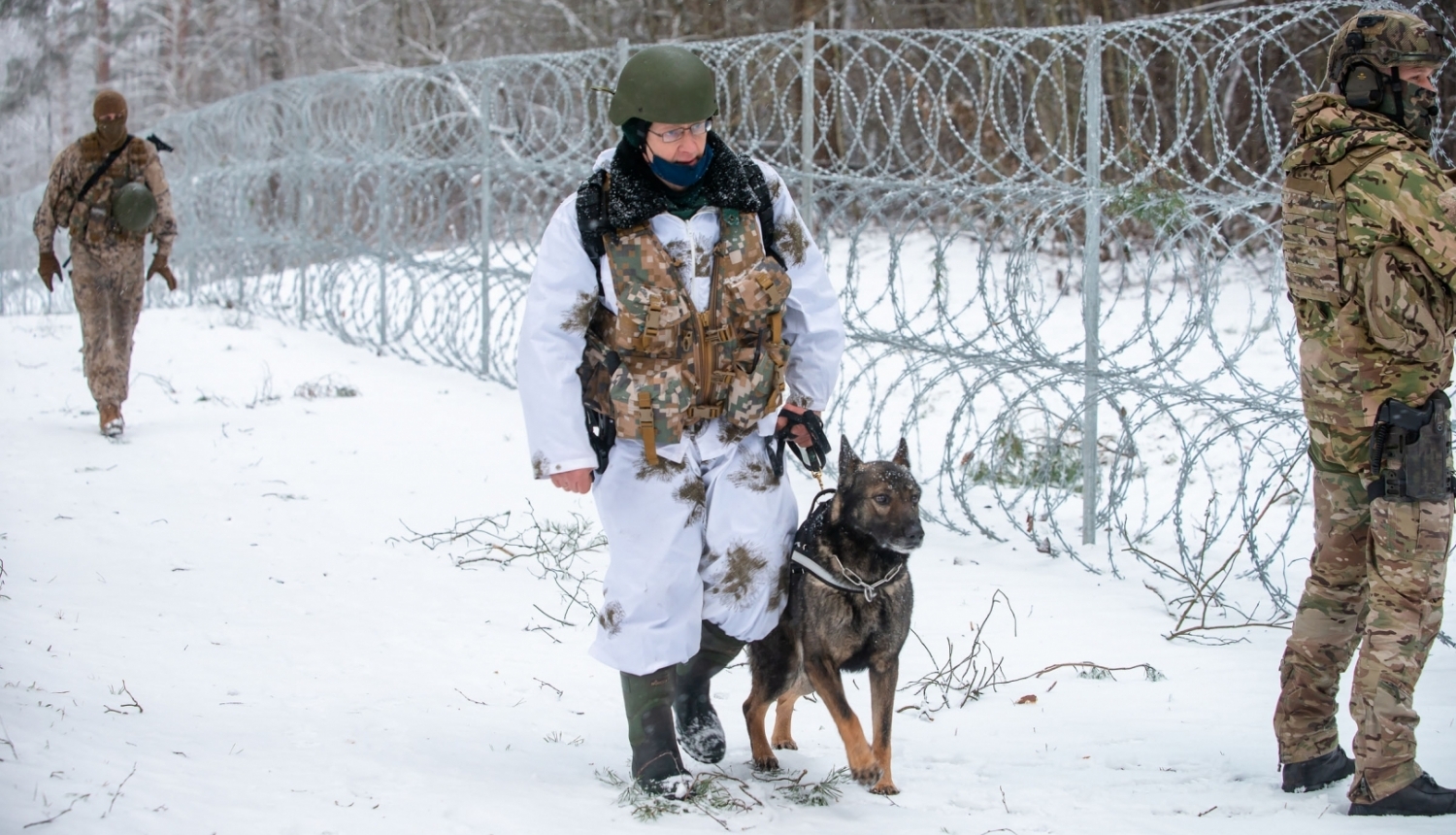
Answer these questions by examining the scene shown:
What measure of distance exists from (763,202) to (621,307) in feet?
1.48

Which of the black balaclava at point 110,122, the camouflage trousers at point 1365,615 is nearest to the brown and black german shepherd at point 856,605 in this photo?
the camouflage trousers at point 1365,615

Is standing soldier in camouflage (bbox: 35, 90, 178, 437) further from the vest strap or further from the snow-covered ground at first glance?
the vest strap

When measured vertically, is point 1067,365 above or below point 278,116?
below

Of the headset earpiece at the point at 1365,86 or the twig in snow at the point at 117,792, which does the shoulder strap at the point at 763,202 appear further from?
the twig in snow at the point at 117,792

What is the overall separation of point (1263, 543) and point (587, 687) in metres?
3.27

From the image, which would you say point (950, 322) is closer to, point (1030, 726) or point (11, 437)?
point (1030, 726)

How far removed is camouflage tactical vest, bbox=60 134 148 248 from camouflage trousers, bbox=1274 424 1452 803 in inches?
258

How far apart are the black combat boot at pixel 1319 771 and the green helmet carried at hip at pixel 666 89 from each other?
2.13m

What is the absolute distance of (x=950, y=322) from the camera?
563 centimetres

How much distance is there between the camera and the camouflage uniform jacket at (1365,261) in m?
2.89

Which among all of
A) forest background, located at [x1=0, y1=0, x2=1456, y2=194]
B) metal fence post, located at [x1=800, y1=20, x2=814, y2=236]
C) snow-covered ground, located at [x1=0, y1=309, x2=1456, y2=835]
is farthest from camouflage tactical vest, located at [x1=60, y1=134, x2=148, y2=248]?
metal fence post, located at [x1=800, y1=20, x2=814, y2=236]

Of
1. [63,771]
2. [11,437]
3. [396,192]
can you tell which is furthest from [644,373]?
[396,192]

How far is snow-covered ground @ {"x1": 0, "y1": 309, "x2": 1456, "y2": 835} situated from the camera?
3055 millimetres

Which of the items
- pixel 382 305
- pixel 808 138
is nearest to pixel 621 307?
pixel 808 138
